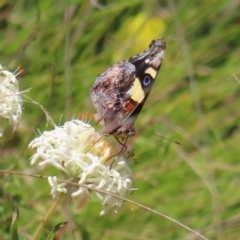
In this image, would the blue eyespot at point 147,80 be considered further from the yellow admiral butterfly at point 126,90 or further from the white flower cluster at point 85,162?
the white flower cluster at point 85,162

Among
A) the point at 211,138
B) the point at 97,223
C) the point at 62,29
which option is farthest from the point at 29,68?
the point at 211,138

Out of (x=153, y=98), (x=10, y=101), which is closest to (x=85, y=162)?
(x=10, y=101)

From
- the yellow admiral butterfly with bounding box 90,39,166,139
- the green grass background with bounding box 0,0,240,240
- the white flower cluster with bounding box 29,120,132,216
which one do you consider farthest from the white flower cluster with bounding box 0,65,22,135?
the green grass background with bounding box 0,0,240,240

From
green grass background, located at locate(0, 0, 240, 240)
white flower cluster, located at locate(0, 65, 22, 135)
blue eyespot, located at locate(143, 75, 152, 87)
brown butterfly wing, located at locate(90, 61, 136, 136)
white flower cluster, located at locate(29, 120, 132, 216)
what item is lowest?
green grass background, located at locate(0, 0, 240, 240)

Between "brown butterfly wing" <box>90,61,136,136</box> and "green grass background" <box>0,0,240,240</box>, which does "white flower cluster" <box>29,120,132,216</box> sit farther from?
"green grass background" <box>0,0,240,240</box>

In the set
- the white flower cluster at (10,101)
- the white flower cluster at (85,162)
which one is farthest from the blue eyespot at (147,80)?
the white flower cluster at (10,101)

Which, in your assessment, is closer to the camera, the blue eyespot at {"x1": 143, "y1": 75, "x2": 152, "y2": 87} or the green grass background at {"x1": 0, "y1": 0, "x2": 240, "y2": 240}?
the blue eyespot at {"x1": 143, "y1": 75, "x2": 152, "y2": 87}

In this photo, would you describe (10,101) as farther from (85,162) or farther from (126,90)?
(126,90)

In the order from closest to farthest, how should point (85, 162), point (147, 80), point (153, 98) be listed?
point (85, 162), point (147, 80), point (153, 98)
